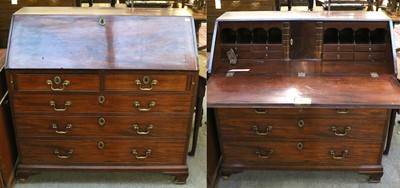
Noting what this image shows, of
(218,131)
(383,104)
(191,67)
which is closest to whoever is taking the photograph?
(383,104)

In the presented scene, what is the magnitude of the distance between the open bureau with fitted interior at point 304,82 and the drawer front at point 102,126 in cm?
20

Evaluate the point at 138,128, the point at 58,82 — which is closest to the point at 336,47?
the point at 138,128

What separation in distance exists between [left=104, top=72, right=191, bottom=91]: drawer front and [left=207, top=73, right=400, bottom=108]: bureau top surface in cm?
15

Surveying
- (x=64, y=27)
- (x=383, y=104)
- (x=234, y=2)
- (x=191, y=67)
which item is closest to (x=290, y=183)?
(x=383, y=104)

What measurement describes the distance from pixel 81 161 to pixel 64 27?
0.67 m

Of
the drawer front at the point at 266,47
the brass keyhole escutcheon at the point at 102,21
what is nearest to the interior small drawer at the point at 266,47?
the drawer front at the point at 266,47

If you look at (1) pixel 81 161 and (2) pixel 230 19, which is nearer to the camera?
(2) pixel 230 19

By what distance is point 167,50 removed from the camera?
78.0 inches

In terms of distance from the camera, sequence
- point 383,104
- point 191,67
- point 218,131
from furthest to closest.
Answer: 1. point 218,131
2. point 191,67
3. point 383,104

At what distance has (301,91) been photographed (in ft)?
6.14

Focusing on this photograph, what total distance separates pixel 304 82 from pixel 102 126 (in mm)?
954

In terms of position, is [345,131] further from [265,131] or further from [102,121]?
[102,121]

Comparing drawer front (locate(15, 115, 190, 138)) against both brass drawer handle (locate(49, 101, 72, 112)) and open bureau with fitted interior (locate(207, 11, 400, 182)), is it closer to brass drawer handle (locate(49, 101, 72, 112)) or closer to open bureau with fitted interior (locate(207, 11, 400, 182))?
brass drawer handle (locate(49, 101, 72, 112))

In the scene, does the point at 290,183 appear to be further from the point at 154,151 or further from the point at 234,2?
the point at 234,2
